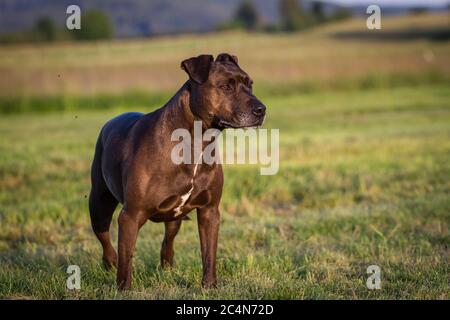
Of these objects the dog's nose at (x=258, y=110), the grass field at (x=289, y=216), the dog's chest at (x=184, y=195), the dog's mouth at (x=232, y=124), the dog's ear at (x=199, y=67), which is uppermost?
the dog's ear at (x=199, y=67)

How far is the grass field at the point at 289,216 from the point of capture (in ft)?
24.6

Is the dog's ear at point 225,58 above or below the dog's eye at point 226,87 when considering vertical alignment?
above

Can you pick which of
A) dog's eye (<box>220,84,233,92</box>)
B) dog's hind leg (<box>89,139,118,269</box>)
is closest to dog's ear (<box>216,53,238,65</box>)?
dog's eye (<box>220,84,233,92</box>)

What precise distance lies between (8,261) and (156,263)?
6.19 ft

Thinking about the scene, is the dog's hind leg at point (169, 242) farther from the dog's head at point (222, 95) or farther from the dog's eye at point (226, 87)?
the dog's eye at point (226, 87)

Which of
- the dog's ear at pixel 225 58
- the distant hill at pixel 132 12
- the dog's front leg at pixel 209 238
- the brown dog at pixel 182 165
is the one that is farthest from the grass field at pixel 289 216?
the distant hill at pixel 132 12

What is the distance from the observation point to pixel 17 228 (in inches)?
459

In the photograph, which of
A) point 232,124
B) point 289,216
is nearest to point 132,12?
point 289,216

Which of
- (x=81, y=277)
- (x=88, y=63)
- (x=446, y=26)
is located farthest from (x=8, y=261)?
(x=446, y=26)

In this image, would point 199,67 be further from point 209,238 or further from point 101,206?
point 101,206

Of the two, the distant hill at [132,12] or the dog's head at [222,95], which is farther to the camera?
the distant hill at [132,12]

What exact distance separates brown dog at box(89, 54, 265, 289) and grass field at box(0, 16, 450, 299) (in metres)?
0.61

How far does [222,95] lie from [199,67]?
0.33 meters

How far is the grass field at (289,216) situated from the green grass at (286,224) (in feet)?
0.08
